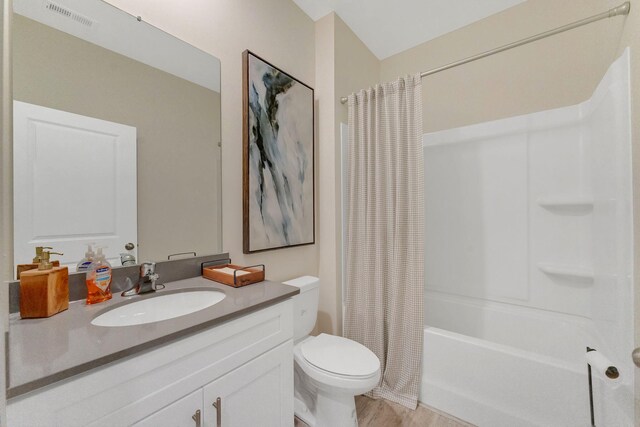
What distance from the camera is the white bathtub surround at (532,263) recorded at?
1.25 meters

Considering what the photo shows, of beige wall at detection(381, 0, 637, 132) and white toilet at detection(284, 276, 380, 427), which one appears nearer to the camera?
white toilet at detection(284, 276, 380, 427)

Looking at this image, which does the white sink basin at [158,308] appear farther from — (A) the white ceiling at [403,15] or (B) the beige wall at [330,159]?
(A) the white ceiling at [403,15]

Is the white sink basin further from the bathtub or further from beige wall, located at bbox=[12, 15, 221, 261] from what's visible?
the bathtub

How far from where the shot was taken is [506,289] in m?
2.07

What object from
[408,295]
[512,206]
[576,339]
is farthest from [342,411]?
[512,206]

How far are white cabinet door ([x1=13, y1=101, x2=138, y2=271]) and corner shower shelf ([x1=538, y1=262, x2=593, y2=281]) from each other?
244 centimetres

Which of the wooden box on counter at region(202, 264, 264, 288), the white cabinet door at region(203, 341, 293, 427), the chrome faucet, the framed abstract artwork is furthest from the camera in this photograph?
the framed abstract artwork

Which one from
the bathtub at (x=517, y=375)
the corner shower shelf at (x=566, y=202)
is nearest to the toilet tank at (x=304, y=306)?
the bathtub at (x=517, y=375)

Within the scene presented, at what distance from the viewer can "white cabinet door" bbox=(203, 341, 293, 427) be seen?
35.4 inches

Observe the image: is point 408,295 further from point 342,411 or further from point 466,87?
point 466,87

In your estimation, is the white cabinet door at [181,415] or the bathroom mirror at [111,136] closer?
the white cabinet door at [181,415]

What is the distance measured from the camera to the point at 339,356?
1466mm

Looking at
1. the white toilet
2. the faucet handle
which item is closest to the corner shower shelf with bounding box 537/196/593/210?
the white toilet

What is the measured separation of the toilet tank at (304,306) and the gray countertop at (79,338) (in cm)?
60
